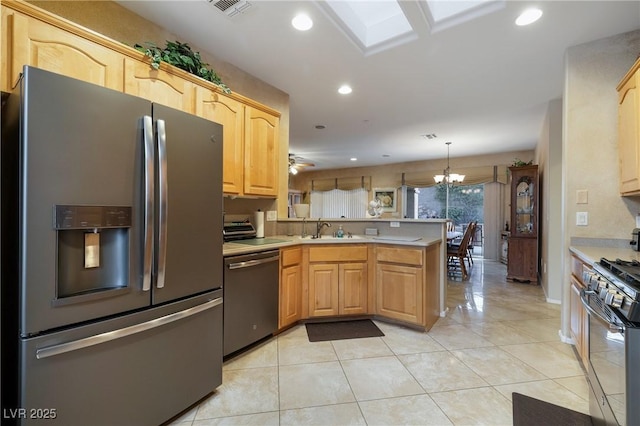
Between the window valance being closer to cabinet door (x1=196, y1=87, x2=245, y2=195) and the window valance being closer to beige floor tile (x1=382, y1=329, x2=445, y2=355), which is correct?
beige floor tile (x1=382, y1=329, x2=445, y2=355)

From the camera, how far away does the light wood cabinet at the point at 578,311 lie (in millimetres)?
1989

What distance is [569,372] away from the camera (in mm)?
2127

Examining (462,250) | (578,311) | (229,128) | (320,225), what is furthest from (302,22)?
(462,250)

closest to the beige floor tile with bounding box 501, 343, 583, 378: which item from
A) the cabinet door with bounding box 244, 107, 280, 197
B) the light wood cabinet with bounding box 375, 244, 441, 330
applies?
the light wood cabinet with bounding box 375, 244, 441, 330

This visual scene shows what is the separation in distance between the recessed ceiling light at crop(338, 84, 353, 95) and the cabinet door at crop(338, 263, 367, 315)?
2112 millimetres

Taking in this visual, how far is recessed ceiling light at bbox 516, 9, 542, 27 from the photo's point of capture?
6.97ft

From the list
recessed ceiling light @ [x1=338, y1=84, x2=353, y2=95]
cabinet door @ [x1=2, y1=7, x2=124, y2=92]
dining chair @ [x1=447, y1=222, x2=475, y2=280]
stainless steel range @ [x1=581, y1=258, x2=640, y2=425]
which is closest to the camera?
stainless steel range @ [x1=581, y1=258, x2=640, y2=425]

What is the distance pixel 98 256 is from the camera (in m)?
1.33

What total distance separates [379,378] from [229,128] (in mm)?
2358

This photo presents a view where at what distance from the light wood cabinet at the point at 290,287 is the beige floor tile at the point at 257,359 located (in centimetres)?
25

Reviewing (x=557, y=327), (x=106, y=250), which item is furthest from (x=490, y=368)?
(x=106, y=250)

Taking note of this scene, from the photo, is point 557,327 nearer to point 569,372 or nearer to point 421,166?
point 569,372

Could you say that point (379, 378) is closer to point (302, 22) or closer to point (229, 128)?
point (229, 128)

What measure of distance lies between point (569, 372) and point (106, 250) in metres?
3.15
